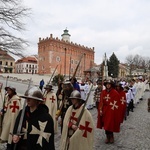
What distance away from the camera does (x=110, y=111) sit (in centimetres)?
709

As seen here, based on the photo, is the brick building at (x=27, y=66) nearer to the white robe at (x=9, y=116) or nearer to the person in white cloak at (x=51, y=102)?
the person in white cloak at (x=51, y=102)

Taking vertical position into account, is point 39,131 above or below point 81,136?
above

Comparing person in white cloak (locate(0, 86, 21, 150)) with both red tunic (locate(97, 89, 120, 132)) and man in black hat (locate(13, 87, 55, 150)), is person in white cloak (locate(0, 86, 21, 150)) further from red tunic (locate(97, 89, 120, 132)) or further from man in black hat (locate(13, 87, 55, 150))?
red tunic (locate(97, 89, 120, 132))

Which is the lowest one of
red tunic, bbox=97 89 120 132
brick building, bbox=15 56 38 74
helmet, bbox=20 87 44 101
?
red tunic, bbox=97 89 120 132

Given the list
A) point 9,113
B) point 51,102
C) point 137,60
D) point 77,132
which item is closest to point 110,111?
point 51,102

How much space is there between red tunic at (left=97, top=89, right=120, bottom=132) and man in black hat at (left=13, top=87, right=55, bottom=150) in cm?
393

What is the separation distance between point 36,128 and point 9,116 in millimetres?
2682

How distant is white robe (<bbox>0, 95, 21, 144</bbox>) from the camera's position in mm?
5600

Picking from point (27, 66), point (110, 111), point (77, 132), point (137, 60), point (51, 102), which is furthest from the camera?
point (27, 66)

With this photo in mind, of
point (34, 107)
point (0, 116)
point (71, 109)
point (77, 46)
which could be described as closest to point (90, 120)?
point (71, 109)

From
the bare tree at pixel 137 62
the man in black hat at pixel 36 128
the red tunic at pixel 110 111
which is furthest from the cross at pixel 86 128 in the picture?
the bare tree at pixel 137 62

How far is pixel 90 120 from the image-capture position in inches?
170

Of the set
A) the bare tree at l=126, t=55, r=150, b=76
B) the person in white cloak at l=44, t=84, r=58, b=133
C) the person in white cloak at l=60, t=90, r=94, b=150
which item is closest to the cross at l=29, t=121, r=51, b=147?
the person in white cloak at l=60, t=90, r=94, b=150

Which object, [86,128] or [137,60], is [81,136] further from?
[137,60]
